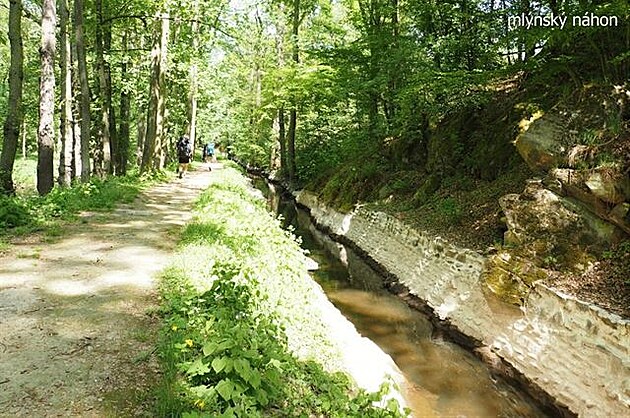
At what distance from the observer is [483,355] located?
268 inches

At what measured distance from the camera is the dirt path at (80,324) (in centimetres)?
315

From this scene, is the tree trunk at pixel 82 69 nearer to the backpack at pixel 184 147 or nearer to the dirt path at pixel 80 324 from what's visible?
the backpack at pixel 184 147

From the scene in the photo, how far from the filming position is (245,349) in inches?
143

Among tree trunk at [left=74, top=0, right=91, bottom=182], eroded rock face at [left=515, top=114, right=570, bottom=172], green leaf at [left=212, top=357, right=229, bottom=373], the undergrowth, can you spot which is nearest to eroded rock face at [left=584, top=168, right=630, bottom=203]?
eroded rock face at [left=515, top=114, right=570, bottom=172]

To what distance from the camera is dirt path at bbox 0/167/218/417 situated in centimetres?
315

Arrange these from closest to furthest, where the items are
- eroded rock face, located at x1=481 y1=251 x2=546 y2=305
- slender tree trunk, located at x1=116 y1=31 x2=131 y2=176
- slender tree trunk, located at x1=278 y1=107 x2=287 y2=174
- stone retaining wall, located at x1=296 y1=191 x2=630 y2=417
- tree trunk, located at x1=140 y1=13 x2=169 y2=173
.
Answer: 1. stone retaining wall, located at x1=296 y1=191 x2=630 y2=417
2. eroded rock face, located at x1=481 y1=251 x2=546 y2=305
3. tree trunk, located at x1=140 y1=13 x2=169 y2=173
4. slender tree trunk, located at x1=116 y1=31 x2=131 y2=176
5. slender tree trunk, located at x1=278 y1=107 x2=287 y2=174

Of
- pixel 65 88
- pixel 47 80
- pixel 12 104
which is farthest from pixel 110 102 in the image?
pixel 47 80

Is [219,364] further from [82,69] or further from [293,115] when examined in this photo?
[293,115]

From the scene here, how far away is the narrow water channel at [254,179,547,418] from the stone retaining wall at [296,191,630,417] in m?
0.34

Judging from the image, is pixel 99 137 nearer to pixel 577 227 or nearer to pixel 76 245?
pixel 76 245

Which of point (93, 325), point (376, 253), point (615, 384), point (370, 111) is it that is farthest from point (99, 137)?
point (615, 384)

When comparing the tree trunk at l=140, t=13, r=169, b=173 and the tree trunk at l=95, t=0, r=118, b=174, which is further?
the tree trunk at l=140, t=13, r=169, b=173

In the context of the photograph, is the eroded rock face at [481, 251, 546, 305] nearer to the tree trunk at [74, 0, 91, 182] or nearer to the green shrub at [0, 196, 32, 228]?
the green shrub at [0, 196, 32, 228]

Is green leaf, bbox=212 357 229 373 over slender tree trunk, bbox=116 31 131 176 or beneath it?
beneath
